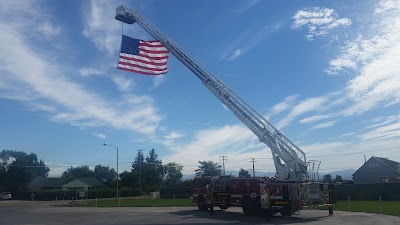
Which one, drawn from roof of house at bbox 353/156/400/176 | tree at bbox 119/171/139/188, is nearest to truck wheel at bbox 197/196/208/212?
roof of house at bbox 353/156/400/176

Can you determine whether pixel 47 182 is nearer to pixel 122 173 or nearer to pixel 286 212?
pixel 122 173

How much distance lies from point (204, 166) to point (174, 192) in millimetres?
66186

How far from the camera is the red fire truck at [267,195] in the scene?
22.7m

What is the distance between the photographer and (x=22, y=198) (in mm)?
86125

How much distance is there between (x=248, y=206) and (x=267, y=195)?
208 cm

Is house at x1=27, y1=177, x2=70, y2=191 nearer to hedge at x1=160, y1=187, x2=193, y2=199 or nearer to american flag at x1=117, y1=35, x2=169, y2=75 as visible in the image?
hedge at x1=160, y1=187, x2=193, y2=199

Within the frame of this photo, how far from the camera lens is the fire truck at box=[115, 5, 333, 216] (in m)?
22.8

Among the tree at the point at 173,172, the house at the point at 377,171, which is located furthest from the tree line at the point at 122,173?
the house at the point at 377,171

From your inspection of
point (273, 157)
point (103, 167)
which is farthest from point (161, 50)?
point (103, 167)

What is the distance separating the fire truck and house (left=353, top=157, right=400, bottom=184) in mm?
43555

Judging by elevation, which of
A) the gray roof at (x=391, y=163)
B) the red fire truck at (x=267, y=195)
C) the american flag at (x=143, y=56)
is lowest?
the red fire truck at (x=267, y=195)

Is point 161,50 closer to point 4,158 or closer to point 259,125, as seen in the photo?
point 259,125

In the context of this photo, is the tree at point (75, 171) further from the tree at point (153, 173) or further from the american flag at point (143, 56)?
the american flag at point (143, 56)

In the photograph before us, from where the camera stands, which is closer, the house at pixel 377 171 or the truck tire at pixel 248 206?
the truck tire at pixel 248 206
